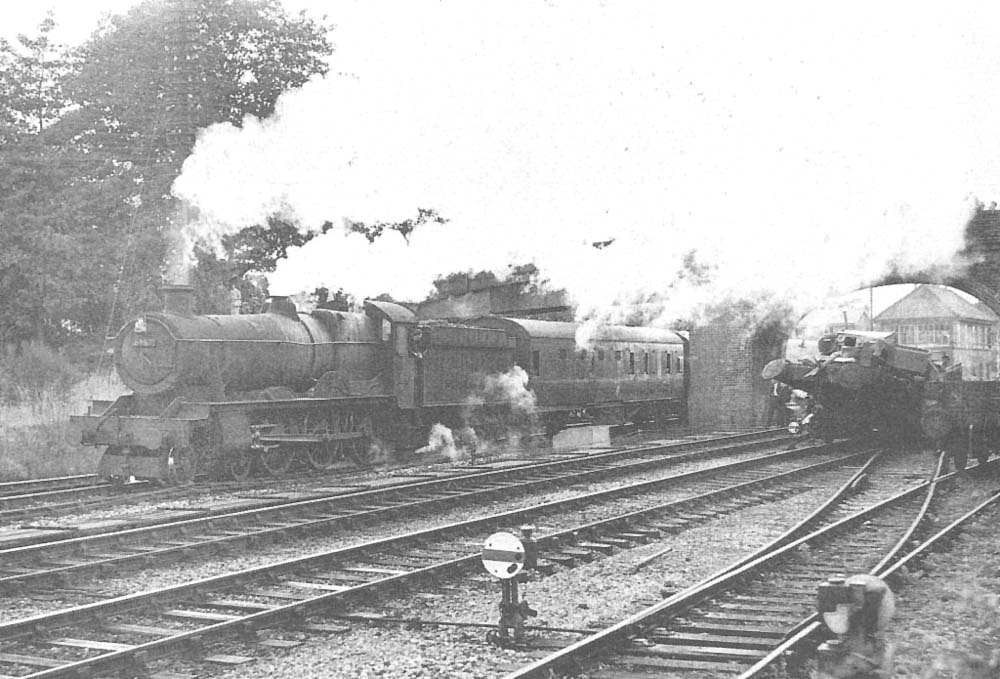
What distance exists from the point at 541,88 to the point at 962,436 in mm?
8973

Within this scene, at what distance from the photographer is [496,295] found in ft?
78.7

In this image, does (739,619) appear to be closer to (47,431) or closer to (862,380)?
(862,380)

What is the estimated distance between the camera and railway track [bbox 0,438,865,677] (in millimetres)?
6137

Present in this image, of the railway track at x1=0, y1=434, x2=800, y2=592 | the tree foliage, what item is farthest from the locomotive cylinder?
the tree foliage

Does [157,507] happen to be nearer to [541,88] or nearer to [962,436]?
[541,88]

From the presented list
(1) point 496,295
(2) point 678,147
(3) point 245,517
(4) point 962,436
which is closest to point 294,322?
(3) point 245,517

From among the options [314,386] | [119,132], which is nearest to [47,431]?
[314,386]

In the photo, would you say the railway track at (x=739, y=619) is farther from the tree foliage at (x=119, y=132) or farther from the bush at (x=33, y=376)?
the bush at (x=33, y=376)

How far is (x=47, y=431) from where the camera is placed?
1881cm

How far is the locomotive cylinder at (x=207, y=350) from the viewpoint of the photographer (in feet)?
46.1

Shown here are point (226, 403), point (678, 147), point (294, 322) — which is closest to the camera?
point (226, 403)

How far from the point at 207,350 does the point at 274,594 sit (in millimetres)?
7062

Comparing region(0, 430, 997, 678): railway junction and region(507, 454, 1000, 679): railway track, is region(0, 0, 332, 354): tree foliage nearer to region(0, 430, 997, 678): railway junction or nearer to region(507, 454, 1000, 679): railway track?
region(0, 430, 997, 678): railway junction

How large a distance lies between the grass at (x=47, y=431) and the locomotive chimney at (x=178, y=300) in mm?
4301
